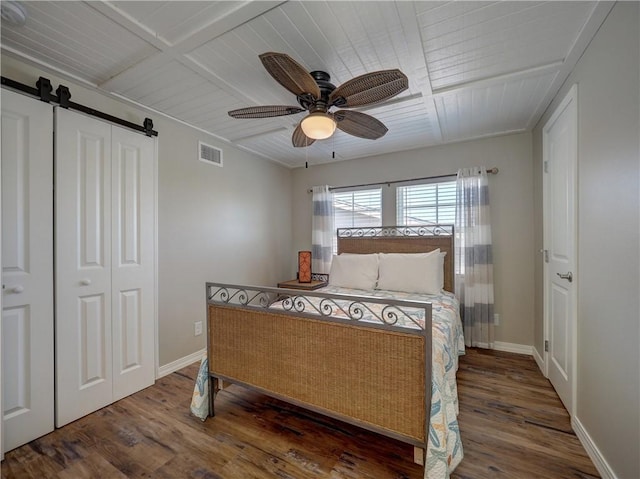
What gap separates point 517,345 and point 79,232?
4.24 meters

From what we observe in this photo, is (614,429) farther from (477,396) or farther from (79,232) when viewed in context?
(79,232)

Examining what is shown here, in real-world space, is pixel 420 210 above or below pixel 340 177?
below

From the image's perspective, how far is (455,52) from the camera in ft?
5.84

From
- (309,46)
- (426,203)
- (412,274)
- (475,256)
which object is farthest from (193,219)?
(475,256)

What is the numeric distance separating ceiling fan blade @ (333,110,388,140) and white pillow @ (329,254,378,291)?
1.40m

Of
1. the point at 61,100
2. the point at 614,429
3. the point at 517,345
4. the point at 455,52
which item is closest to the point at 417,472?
the point at 614,429

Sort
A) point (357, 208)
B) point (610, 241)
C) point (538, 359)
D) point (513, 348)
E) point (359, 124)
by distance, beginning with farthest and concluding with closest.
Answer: point (357, 208)
point (513, 348)
point (538, 359)
point (359, 124)
point (610, 241)

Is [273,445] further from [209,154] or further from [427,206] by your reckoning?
[427,206]

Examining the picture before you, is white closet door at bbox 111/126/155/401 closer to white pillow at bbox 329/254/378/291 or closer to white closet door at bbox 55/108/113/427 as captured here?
white closet door at bbox 55/108/113/427

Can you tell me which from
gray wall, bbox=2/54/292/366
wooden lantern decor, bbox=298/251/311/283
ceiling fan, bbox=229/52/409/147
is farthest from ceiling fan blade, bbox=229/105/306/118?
wooden lantern decor, bbox=298/251/311/283

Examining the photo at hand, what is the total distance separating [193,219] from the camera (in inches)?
117

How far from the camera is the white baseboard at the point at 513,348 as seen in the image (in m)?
3.02

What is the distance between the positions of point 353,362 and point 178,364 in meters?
2.09

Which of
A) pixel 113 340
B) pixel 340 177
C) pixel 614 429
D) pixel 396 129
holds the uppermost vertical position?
pixel 396 129
